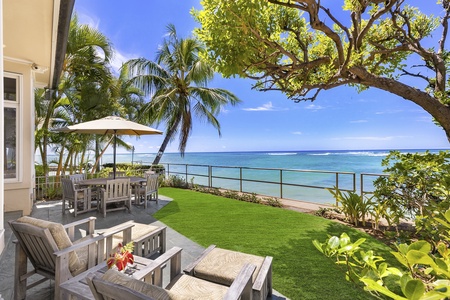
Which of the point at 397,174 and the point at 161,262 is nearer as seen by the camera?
the point at 161,262

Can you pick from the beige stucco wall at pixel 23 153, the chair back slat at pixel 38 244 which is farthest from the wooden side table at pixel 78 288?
A: the beige stucco wall at pixel 23 153

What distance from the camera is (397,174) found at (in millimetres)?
3320

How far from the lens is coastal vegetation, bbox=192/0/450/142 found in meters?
3.42

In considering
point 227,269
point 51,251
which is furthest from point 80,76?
point 227,269

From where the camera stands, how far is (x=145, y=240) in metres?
3.00

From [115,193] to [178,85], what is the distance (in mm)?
7714

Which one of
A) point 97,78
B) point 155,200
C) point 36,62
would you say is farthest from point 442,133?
point 97,78

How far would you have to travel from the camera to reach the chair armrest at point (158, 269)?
5.95 feet

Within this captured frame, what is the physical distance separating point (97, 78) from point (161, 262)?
29.3 feet

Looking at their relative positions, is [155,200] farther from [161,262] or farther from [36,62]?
[161,262]

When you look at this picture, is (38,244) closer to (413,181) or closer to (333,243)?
(333,243)

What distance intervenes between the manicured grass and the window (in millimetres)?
3194

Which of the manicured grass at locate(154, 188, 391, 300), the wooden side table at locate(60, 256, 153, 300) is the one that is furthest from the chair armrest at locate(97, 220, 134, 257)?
the manicured grass at locate(154, 188, 391, 300)

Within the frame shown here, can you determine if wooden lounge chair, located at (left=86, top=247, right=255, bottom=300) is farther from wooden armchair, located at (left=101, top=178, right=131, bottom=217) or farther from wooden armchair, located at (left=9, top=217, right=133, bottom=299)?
wooden armchair, located at (left=101, top=178, right=131, bottom=217)
